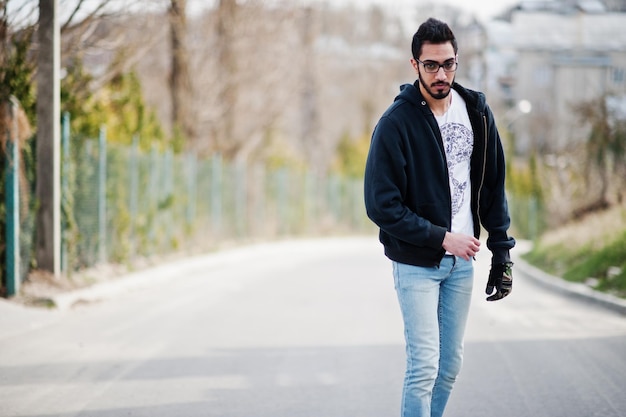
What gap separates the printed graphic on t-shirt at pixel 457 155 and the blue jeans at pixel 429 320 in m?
0.32

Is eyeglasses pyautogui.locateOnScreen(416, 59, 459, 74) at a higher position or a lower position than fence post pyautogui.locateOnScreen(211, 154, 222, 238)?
higher

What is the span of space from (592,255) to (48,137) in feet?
31.4

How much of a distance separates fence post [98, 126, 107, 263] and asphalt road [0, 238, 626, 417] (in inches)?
40.8

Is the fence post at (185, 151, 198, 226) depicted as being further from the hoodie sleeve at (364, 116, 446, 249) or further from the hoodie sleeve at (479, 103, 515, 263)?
the hoodie sleeve at (364, 116, 446, 249)

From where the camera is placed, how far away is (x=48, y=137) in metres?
12.0

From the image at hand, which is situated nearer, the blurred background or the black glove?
the black glove

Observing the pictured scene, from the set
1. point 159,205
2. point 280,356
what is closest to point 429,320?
point 280,356

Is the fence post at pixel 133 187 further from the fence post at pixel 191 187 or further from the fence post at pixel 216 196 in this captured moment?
the fence post at pixel 216 196

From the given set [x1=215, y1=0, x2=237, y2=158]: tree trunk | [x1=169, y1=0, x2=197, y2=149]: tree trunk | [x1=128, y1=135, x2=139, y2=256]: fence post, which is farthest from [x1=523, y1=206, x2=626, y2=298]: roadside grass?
[x1=215, y1=0, x2=237, y2=158]: tree trunk

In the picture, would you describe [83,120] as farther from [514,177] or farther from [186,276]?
[514,177]

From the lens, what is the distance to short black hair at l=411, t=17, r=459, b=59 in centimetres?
464

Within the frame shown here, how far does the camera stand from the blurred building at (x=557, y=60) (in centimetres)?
2598

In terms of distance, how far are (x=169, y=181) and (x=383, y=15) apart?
50.3 m

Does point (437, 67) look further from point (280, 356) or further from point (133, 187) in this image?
point (133, 187)
